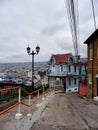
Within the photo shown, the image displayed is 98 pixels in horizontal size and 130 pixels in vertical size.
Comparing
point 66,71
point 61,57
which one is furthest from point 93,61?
point 61,57

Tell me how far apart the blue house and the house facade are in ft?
79.5

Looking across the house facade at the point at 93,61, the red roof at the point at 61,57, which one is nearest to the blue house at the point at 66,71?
the red roof at the point at 61,57

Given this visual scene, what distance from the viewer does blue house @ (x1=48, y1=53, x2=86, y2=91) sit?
50.9m

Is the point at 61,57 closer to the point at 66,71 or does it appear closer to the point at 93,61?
the point at 66,71

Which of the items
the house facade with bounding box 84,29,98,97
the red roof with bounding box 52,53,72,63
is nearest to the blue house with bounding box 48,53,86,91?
the red roof with bounding box 52,53,72,63

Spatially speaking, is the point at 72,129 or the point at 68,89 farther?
the point at 68,89

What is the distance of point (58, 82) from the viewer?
51844 mm

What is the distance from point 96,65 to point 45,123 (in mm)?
15430

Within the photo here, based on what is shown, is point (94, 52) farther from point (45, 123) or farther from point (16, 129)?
point (16, 129)

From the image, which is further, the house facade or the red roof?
the red roof

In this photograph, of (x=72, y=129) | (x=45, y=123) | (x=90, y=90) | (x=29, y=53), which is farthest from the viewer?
(x=90, y=90)

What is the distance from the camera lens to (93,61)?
24.1 metres

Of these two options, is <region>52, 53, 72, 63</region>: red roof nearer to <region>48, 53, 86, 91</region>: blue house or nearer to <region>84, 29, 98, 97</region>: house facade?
<region>48, 53, 86, 91</region>: blue house

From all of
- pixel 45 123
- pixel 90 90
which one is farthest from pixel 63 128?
pixel 90 90
